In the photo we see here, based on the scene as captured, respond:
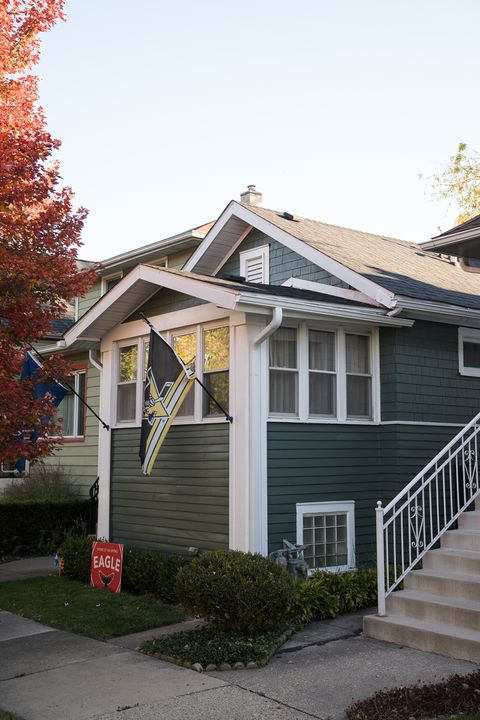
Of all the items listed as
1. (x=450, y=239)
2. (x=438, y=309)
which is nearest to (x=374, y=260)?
(x=438, y=309)

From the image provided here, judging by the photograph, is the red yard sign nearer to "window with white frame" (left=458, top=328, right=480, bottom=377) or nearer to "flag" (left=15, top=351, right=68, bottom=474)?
"flag" (left=15, top=351, right=68, bottom=474)

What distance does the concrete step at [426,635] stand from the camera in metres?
7.37

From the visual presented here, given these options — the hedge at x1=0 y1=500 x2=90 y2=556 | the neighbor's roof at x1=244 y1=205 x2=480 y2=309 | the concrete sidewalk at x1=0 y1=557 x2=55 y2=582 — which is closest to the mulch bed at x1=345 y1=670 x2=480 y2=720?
the neighbor's roof at x1=244 y1=205 x2=480 y2=309

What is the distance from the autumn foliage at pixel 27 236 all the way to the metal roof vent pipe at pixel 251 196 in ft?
21.5

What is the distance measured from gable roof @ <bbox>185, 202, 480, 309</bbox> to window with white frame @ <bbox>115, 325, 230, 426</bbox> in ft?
7.62

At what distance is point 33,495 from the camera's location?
17.5m

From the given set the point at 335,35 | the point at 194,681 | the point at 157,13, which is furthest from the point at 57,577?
the point at 335,35

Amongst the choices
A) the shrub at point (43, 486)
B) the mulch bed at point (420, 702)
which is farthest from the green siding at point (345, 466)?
the shrub at point (43, 486)

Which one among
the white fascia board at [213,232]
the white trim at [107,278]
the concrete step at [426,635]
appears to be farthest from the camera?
the white trim at [107,278]

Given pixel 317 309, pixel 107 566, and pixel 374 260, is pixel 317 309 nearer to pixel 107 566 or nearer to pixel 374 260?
pixel 374 260

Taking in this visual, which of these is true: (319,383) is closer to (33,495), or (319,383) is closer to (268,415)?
(268,415)

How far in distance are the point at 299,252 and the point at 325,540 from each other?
15.7ft

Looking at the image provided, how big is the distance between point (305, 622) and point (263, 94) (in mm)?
8340

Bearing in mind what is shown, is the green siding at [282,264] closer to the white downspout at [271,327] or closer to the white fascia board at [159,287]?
the white fascia board at [159,287]
